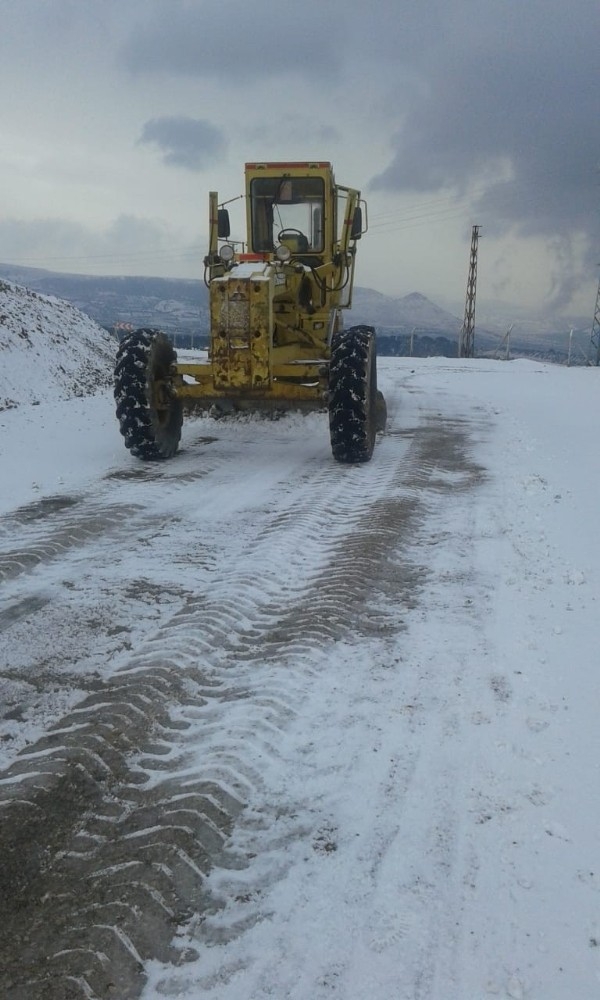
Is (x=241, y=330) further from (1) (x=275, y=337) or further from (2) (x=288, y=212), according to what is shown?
(2) (x=288, y=212)

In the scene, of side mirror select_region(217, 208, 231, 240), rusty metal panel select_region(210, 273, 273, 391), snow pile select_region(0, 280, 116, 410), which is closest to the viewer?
rusty metal panel select_region(210, 273, 273, 391)

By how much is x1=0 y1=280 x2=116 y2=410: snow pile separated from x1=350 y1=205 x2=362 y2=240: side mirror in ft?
18.7

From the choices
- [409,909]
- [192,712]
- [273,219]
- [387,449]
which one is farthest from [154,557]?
[273,219]

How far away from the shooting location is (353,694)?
3283 millimetres

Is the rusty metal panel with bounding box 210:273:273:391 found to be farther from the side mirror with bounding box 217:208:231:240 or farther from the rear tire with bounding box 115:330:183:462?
the side mirror with bounding box 217:208:231:240

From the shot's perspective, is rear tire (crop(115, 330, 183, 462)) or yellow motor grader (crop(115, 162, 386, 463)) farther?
rear tire (crop(115, 330, 183, 462))

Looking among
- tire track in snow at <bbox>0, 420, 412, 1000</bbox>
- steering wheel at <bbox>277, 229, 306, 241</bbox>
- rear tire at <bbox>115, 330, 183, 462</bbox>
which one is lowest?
tire track in snow at <bbox>0, 420, 412, 1000</bbox>

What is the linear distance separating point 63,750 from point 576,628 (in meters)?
2.52

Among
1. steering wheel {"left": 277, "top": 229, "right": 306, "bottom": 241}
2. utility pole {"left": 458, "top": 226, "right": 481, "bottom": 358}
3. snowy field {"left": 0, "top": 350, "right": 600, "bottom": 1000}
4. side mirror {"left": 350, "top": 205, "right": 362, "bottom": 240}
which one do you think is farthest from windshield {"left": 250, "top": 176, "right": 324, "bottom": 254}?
utility pole {"left": 458, "top": 226, "right": 481, "bottom": 358}

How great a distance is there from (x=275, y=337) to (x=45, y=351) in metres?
6.92

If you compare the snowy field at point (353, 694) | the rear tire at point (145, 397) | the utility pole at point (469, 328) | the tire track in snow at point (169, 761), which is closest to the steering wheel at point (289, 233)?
the rear tire at point (145, 397)

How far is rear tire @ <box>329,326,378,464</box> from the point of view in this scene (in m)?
7.50

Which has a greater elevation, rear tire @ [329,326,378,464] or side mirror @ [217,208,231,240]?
side mirror @ [217,208,231,240]

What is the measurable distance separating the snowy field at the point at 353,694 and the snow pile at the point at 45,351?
5.93 metres
